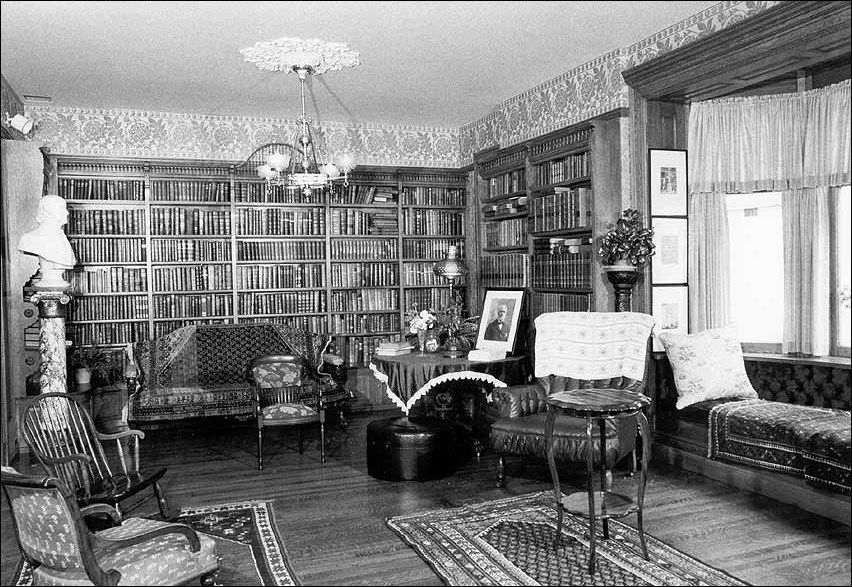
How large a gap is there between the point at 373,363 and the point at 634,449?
79.7 inches

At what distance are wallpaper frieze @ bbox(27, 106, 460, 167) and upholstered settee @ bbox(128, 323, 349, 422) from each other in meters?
1.86

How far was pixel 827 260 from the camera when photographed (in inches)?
210

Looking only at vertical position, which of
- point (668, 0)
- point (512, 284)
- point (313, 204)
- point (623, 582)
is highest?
point (668, 0)

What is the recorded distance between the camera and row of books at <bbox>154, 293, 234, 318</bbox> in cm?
754

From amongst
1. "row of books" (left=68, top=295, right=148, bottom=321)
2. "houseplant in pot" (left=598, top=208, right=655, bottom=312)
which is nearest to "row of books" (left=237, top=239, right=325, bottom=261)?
"row of books" (left=68, top=295, right=148, bottom=321)

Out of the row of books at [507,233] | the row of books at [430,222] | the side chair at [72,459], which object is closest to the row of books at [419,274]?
the row of books at [430,222]

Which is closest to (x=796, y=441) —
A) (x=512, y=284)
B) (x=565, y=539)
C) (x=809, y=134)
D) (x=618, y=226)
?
(x=565, y=539)

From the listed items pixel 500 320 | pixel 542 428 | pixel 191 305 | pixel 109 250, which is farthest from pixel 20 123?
pixel 542 428

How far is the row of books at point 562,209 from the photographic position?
605cm

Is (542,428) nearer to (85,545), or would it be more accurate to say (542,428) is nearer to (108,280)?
(85,545)

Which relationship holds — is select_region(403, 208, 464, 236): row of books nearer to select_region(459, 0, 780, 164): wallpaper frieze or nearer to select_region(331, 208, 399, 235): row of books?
select_region(331, 208, 399, 235): row of books

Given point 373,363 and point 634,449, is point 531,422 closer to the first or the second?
point 634,449

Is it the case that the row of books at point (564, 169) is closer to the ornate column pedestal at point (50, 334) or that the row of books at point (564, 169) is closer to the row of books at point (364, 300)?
the row of books at point (364, 300)

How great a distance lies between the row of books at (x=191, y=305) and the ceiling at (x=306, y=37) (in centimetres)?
187
